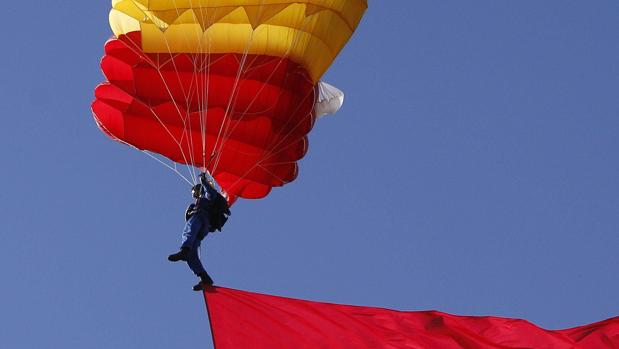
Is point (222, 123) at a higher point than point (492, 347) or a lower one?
higher

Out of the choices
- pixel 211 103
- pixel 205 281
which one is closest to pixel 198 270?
pixel 205 281

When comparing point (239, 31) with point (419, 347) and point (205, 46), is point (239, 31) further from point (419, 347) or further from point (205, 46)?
point (419, 347)

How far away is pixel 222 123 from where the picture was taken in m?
24.1

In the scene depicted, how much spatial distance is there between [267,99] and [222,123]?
62 centimetres

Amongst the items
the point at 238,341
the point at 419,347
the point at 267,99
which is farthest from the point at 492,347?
the point at 267,99

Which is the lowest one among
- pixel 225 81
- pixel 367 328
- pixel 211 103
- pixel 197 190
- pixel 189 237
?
pixel 367 328

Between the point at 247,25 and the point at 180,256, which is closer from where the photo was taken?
the point at 180,256

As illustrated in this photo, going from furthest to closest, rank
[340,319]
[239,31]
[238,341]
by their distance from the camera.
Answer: [239,31] < [340,319] < [238,341]

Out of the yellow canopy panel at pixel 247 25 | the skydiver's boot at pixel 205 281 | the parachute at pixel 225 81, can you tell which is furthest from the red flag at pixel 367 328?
the yellow canopy panel at pixel 247 25

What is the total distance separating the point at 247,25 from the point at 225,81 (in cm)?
87

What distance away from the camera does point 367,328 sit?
22.0m

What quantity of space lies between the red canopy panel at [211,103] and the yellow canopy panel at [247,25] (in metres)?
0.17

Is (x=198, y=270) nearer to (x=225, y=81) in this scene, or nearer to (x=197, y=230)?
(x=197, y=230)

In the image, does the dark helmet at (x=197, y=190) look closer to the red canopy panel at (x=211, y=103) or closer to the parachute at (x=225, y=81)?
the parachute at (x=225, y=81)
